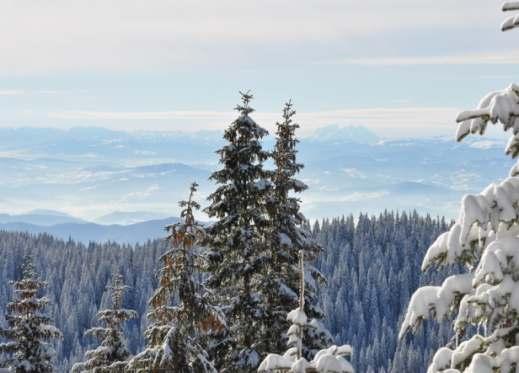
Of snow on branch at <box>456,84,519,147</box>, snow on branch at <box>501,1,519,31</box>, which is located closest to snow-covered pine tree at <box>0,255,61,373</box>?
snow on branch at <box>456,84,519,147</box>

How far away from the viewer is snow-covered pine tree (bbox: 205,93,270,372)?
21.0 meters

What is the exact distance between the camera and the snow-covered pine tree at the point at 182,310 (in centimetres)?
1748

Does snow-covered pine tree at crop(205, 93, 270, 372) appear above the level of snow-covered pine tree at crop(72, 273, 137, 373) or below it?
above

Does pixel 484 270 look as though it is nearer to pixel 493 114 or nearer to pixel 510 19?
pixel 493 114

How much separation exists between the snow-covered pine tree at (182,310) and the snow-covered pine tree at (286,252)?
125 inches

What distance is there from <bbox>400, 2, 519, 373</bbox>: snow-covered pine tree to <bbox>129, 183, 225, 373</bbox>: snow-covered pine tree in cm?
1041

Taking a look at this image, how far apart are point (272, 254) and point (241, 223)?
1.30 m

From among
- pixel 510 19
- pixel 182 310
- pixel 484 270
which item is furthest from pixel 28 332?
pixel 510 19

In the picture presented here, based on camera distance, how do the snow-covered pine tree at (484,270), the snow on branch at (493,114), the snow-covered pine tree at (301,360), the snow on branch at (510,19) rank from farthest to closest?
the snow-covered pine tree at (301,360) < the snow on branch at (510,19) < the snow on branch at (493,114) < the snow-covered pine tree at (484,270)

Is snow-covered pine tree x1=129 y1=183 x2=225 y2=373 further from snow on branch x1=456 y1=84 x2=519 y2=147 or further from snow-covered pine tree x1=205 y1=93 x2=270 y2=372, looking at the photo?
snow on branch x1=456 y1=84 x2=519 y2=147

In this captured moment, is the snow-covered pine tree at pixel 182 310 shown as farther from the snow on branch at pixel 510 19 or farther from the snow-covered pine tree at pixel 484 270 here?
the snow on branch at pixel 510 19

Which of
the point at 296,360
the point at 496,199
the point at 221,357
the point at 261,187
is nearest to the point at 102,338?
the point at 221,357

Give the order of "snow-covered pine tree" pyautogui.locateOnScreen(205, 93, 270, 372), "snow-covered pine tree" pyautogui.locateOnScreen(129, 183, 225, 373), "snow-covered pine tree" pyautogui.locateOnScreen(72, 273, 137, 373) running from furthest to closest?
"snow-covered pine tree" pyautogui.locateOnScreen(72, 273, 137, 373)
"snow-covered pine tree" pyautogui.locateOnScreen(205, 93, 270, 372)
"snow-covered pine tree" pyautogui.locateOnScreen(129, 183, 225, 373)

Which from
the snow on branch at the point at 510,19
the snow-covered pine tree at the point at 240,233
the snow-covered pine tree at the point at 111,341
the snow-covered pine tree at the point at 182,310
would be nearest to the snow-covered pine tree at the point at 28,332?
the snow-covered pine tree at the point at 111,341
